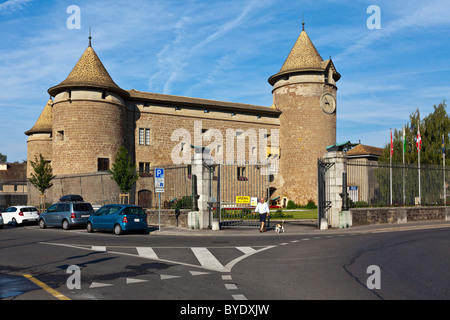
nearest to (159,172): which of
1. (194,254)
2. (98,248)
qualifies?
(98,248)

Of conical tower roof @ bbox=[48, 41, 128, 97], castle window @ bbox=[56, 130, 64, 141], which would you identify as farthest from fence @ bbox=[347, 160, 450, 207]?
castle window @ bbox=[56, 130, 64, 141]

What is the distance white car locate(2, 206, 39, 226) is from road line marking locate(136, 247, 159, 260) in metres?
17.1

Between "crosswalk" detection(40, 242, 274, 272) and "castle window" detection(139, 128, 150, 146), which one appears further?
"castle window" detection(139, 128, 150, 146)

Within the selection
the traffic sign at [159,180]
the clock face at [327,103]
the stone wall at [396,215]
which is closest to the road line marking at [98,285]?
the traffic sign at [159,180]

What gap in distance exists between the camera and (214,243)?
15.8 meters

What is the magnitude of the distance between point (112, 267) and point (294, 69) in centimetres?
4528

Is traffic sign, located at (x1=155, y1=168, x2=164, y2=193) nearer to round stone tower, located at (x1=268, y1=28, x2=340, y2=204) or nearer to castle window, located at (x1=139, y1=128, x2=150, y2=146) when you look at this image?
castle window, located at (x1=139, y1=128, x2=150, y2=146)

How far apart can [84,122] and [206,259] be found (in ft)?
105

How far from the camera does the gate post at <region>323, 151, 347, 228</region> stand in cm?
2234

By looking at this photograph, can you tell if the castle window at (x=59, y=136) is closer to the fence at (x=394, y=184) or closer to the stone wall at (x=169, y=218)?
the stone wall at (x=169, y=218)

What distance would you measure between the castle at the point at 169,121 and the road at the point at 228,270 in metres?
26.6

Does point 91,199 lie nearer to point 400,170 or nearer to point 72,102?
point 72,102

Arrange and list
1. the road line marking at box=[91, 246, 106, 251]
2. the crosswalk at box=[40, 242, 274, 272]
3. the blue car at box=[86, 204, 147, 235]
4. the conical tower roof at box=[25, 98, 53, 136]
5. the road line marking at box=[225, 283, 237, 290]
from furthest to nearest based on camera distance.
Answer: the conical tower roof at box=[25, 98, 53, 136]
the blue car at box=[86, 204, 147, 235]
the road line marking at box=[91, 246, 106, 251]
the crosswalk at box=[40, 242, 274, 272]
the road line marking at box=[225, 283, 237, 290]
